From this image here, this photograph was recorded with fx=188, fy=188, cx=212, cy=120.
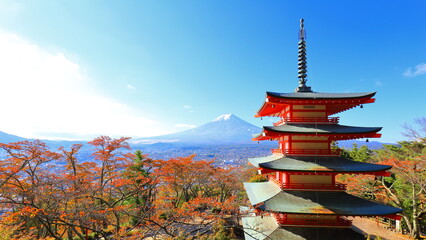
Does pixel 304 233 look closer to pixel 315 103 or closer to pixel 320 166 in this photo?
pixel 320 166

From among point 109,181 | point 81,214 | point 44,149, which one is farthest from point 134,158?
point 81,214

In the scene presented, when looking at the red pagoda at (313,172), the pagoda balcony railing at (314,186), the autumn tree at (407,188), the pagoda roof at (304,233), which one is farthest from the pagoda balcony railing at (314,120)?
the autumn tree at (407,188)

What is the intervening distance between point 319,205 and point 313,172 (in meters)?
1.43

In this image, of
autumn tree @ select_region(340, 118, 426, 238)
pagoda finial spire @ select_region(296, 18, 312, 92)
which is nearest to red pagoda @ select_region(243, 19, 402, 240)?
pagoda finial spire @ select_region(296, 18, 312, 92)

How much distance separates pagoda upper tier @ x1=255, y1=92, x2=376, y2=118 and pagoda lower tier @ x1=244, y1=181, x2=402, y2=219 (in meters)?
3.45

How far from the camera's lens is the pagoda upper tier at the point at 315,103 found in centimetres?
843

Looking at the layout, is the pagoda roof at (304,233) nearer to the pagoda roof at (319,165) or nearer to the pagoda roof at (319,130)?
the pagoda roof at (319,165)

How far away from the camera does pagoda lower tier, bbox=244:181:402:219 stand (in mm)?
7492

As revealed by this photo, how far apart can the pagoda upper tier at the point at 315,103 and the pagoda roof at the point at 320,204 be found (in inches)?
136

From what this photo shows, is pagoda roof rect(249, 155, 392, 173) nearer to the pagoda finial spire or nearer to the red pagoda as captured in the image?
the red pagoda

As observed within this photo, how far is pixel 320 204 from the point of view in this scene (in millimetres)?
8039

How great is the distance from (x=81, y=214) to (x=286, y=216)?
11966mm

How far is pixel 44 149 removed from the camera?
47.2ft

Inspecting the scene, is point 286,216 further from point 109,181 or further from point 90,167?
point 90,167
